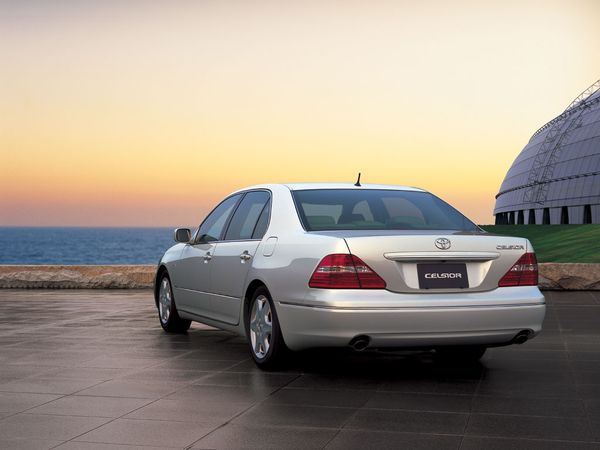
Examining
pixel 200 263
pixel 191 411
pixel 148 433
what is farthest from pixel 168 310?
pixel 148 433

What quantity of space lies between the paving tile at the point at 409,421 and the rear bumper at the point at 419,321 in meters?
0.98

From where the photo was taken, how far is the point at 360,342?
708 cm

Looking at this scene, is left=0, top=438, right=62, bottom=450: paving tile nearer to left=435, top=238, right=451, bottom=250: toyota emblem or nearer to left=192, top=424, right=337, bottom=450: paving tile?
left=192, top=424, right=337, bottom=450: paving tile

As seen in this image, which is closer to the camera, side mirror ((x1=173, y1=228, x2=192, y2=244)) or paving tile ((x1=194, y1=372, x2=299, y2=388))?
paving tile ((x1=194, y1=372, x2=299, y2=388))

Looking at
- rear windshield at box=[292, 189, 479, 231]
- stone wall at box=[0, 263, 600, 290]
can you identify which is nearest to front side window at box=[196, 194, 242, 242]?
rear windshield at box=[292, 189, 479, 231]

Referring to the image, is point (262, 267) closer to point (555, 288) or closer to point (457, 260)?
point (457, 260)

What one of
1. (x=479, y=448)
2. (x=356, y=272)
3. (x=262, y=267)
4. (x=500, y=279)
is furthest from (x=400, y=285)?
(x=479, y=448)

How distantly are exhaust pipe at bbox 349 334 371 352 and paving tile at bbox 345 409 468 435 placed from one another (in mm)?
956

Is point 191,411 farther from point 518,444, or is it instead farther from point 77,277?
point 77,277

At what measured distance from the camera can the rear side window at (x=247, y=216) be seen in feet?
28.8

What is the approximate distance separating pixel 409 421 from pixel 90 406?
2.16 metres

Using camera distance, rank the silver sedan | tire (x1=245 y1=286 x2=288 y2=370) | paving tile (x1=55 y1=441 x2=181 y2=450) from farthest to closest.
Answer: tire (x1=245 y1=286 x2=288 y2=370)
the silver sedan
paving tile (x1=55 y1=441 x2=181 y2=450)

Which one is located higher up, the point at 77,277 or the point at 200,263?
the point at 200,263

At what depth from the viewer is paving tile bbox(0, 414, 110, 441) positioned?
538 cm
